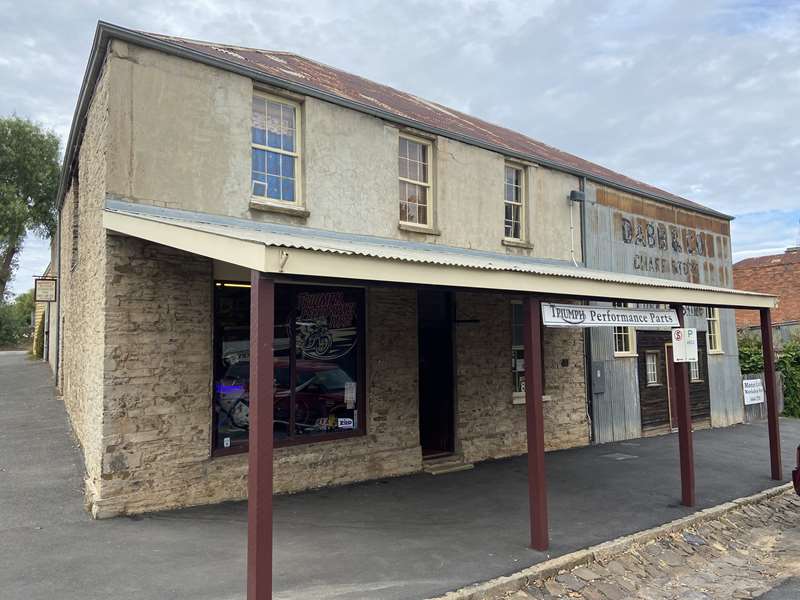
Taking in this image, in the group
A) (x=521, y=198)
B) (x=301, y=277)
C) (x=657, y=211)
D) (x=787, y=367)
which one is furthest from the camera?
(x=787, y=367)

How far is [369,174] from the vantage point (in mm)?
9445

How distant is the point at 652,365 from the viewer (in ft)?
49.2

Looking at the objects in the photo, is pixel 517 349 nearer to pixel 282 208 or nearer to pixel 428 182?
pixel 428 182

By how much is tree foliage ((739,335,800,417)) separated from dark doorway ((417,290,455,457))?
1252cm

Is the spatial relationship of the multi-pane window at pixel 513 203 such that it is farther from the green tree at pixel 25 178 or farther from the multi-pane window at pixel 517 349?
the green tree at pixel 25 178

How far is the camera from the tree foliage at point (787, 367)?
18594 mm

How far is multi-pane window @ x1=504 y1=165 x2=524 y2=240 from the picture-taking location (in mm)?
12016

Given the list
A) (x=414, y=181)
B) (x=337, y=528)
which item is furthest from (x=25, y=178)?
(x=337, y=528)

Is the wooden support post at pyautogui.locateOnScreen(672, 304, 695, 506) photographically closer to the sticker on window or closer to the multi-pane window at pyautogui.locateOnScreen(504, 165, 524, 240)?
the multi-pane window at pyautogui.locateOnScreen(504, 165, 524, 240)

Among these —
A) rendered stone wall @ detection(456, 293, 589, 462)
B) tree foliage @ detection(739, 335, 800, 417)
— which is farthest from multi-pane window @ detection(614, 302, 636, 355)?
tree foliage @ detection(739, 335, 800, 417)

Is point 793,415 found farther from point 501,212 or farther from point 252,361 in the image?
point 252,361

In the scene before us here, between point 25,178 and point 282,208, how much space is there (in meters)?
28.0

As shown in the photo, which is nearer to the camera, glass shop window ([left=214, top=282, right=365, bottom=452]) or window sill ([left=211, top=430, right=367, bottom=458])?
window sill ([left=211, top=430, right=367, bottom=458])

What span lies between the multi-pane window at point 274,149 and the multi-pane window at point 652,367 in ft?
34.0
